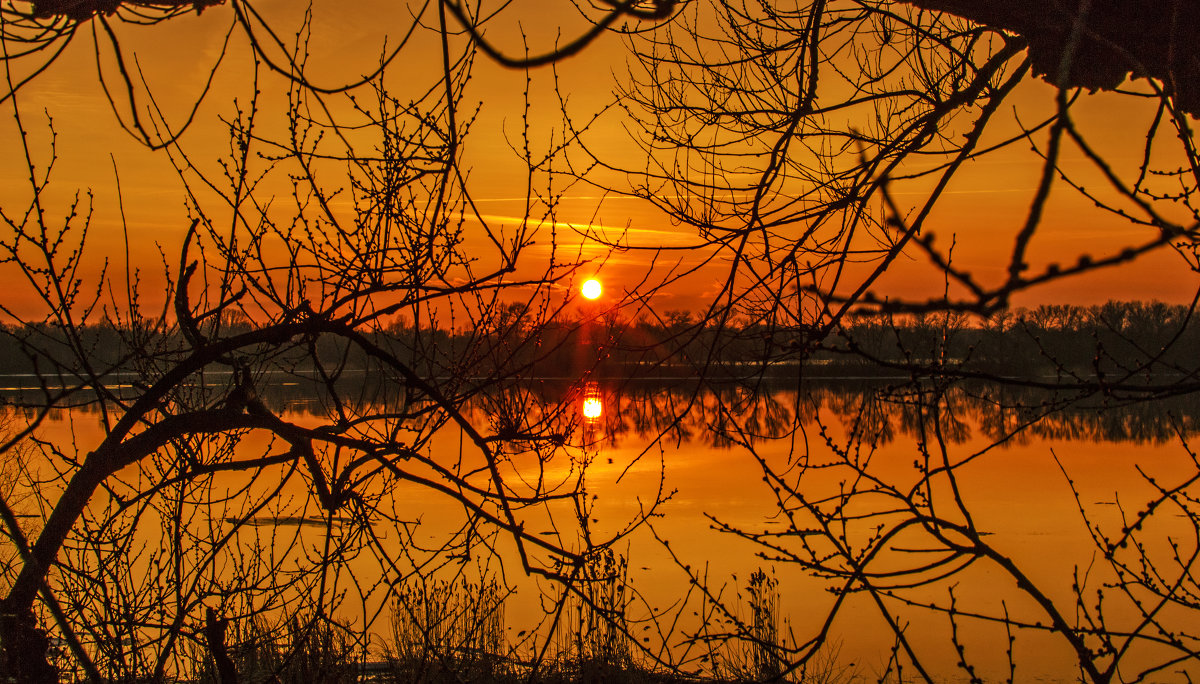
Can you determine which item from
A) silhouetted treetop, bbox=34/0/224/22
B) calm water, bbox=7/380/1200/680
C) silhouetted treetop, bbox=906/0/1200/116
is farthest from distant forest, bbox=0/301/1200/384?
silhouetted treetop, bbox=34/0/224/22

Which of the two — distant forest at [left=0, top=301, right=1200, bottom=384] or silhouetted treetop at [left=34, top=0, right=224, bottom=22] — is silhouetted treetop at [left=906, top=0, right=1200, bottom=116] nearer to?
distant forest at [left=0, top=301, right=1200, bottom=384]

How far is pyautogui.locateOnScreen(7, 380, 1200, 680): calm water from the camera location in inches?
195

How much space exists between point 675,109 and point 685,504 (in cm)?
896

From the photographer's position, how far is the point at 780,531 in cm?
1120

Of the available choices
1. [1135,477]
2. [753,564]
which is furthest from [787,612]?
[1135,477]

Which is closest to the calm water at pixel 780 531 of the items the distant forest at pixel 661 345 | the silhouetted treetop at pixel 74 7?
the distant forest at pixel 661 345

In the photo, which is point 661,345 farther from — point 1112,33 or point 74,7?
point 74,7

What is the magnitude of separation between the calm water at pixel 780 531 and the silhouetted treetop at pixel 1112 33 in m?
0.91

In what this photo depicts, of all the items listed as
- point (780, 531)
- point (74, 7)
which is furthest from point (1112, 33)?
point (780, 531)

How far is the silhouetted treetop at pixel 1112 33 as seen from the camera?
7.02 ft

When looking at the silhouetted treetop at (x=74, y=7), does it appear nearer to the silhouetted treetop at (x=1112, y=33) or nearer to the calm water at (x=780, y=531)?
the calm water at (x=780, y=531)

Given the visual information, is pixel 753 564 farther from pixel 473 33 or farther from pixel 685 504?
pixel 473 33

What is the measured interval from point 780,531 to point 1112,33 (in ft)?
31.4

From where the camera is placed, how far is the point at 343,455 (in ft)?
26.4
